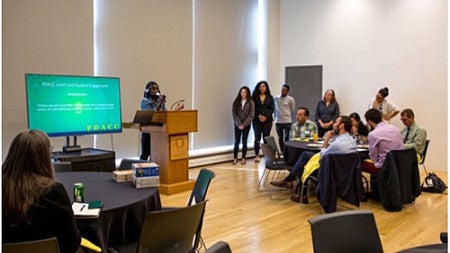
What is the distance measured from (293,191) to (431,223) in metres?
1.93

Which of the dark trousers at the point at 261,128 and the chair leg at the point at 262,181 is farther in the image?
the dark trousers at the point at 261,128

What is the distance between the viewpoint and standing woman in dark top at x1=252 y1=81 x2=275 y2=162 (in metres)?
8.70

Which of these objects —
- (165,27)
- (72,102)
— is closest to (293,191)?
(72,102)

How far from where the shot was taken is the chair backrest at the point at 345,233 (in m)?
2.03

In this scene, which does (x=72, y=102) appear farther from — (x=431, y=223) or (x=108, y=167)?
(x=431, y=223)

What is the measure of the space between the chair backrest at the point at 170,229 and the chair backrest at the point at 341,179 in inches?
97.0

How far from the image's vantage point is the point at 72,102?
Result: 5309 millimetres

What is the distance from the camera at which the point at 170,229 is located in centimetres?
234

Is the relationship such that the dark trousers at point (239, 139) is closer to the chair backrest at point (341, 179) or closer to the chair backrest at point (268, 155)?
the chair backrest at point (268, 155)

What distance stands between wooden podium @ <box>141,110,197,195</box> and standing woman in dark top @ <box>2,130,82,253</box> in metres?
3.69

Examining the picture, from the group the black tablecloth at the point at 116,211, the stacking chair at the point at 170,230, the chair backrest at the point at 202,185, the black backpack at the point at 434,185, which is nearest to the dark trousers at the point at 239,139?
the black backpack at the point at 434,185

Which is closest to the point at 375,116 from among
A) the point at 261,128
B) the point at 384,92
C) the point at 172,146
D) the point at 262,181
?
the point at 262,181

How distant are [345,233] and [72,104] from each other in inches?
Answer: 161

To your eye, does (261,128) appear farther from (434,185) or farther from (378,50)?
(434,185)
